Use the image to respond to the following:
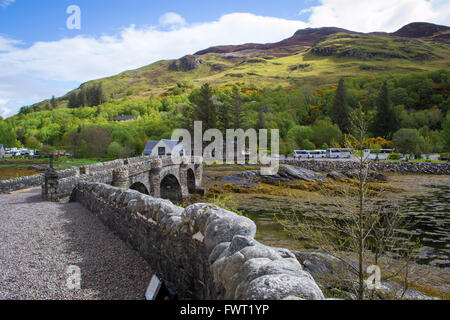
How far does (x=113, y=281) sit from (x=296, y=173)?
115 ft

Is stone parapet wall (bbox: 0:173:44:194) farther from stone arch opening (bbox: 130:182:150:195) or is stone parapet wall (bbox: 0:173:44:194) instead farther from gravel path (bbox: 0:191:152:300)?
gravel path (bbox: 0:191:152:300)

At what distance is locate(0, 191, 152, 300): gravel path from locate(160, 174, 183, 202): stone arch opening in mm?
17976

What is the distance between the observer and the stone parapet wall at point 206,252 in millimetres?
2492

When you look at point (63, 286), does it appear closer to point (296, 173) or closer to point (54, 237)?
point (54, 237)

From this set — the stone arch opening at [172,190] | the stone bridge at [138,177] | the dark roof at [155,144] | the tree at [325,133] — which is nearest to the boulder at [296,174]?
the stone bridge at [138,177]

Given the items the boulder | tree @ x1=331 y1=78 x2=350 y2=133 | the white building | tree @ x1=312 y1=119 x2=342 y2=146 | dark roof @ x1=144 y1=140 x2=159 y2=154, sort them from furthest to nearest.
Result: tree @ x1=331 y1=78 x2=350 y2=133, tree @ x1=312 y1=119 x2=342 y2=146, dark roof @ x1=144 y1=140 x2=159 y2=154, the white building, the boulder

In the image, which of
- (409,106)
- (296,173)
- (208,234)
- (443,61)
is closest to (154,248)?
(208,234)

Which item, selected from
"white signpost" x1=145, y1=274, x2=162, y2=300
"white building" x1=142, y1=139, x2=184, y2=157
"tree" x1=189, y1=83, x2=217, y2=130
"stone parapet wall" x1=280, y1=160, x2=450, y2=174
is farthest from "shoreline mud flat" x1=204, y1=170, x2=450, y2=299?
"tree" x1=189, y1=83, x2=217, y2=130

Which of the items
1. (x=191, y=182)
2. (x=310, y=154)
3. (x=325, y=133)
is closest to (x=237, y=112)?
(x=310, y=154)

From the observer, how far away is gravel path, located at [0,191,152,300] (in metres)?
4.93

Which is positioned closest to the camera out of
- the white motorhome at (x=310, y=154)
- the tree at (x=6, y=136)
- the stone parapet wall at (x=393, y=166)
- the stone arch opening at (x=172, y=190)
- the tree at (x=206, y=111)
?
the stone arch opening at (x=172, y=190)

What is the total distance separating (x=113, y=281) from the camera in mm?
5375

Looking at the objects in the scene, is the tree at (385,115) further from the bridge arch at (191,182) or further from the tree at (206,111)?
the bridge arch at (191,182)

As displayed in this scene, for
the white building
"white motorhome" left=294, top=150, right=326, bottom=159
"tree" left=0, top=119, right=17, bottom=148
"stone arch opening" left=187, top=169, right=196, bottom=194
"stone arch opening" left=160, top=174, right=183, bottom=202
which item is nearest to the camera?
"stone arch opening" left=160, top=174, right=183, bottom=202
